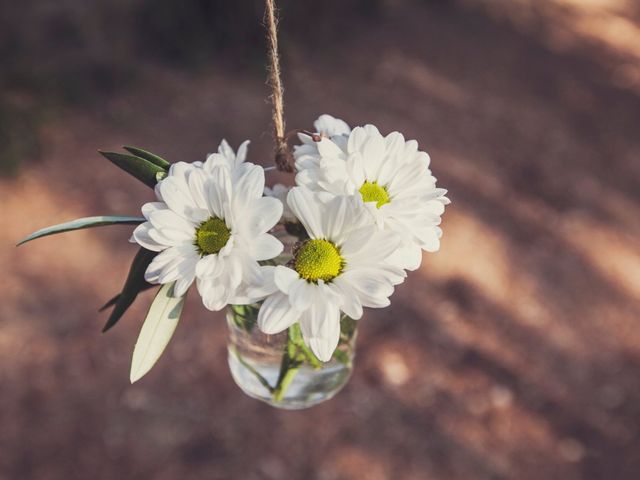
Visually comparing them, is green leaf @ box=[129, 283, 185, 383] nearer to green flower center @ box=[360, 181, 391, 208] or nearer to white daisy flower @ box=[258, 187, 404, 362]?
white daisy flower @ box=[258, 187, 404, 362]

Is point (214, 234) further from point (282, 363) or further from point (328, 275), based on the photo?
point (282, 363)

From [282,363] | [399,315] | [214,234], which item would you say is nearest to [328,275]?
[214,234]

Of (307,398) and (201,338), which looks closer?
(307,398)

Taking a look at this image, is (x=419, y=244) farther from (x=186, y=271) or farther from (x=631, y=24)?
(x=631, y=24)

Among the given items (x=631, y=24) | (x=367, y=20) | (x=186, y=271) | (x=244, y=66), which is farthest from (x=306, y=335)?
(x=631, y=24)

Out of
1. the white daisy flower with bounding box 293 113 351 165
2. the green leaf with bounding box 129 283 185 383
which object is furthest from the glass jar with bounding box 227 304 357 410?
the white daisy flower with bounding box 293 113 351 165

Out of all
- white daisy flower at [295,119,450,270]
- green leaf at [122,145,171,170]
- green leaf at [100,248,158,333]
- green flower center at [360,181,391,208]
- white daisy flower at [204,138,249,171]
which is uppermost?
white daisy flower at [295,119,450,270]

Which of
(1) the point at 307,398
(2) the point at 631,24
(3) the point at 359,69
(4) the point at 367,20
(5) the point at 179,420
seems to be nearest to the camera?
(1) the point at 307,398
